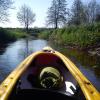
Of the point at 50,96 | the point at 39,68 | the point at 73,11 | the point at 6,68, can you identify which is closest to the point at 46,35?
the point at 73,11

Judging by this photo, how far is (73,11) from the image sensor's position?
164 feet

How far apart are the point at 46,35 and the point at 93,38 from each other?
26.1m

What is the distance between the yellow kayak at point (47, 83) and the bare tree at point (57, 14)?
43187 millimetres

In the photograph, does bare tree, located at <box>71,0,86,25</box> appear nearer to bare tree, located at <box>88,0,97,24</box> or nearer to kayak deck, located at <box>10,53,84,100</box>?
bare tree, located at <box>88,0,97,24</box>

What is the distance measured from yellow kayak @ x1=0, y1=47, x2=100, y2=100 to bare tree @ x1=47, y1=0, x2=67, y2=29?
43.2 m

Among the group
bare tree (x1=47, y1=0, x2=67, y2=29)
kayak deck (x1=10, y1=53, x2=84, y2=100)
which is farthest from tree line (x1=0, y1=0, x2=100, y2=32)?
kayak deck (x1=10, y1=53, x2=84, y2=100)

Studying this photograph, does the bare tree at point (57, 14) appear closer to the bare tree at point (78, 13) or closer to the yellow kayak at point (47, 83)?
the bare tree at point (78, 13)

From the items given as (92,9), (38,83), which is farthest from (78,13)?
(38,83)

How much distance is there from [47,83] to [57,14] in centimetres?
4828

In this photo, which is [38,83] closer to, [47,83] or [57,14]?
[47,83]

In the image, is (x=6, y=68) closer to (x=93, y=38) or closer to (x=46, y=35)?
(x=93, y=38)

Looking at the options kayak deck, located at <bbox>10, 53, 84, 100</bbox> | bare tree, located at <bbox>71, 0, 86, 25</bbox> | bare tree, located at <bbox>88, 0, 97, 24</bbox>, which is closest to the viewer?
kayak deck, located at <bbox>10, 53, 84, 100</bbox>

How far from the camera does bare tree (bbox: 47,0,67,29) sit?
5253 cm

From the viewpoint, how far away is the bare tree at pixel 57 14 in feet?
172
